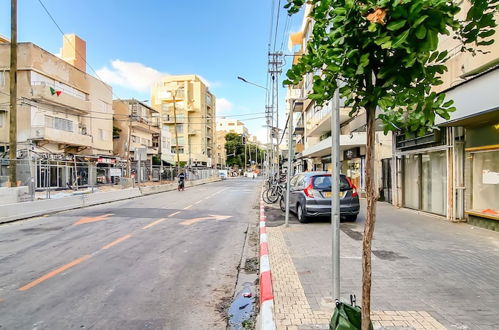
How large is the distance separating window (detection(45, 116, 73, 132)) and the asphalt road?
21.1m

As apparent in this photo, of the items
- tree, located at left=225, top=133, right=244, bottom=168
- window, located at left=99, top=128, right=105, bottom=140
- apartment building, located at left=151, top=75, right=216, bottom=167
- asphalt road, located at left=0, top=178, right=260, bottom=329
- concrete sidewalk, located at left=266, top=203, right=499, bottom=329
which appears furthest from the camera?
tree, located at left=225, top=133, right=244, bottom=168

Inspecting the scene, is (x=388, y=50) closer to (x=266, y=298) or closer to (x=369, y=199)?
(x=369, y=199)

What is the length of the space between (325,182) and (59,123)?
91.1 ft

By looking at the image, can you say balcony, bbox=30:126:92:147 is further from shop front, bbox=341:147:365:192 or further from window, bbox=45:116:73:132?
shop front, bbox=341:147:365:192

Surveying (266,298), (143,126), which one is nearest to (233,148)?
(143,126)

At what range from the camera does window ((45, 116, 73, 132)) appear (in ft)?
94.1

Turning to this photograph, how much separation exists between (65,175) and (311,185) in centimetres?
1518

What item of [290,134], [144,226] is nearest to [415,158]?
[290,134]

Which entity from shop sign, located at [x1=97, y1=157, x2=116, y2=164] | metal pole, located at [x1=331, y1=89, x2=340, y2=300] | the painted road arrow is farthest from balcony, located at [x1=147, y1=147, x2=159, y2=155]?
metal pole, located at [x1=331, y1=89, x2=340, y2=300]

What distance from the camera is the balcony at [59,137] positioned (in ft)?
88.2

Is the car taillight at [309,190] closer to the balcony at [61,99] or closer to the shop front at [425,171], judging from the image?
the shop front at [425,171]

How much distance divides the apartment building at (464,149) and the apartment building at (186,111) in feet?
203

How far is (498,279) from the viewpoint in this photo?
493 cm

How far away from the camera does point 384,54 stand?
8.30 feet
